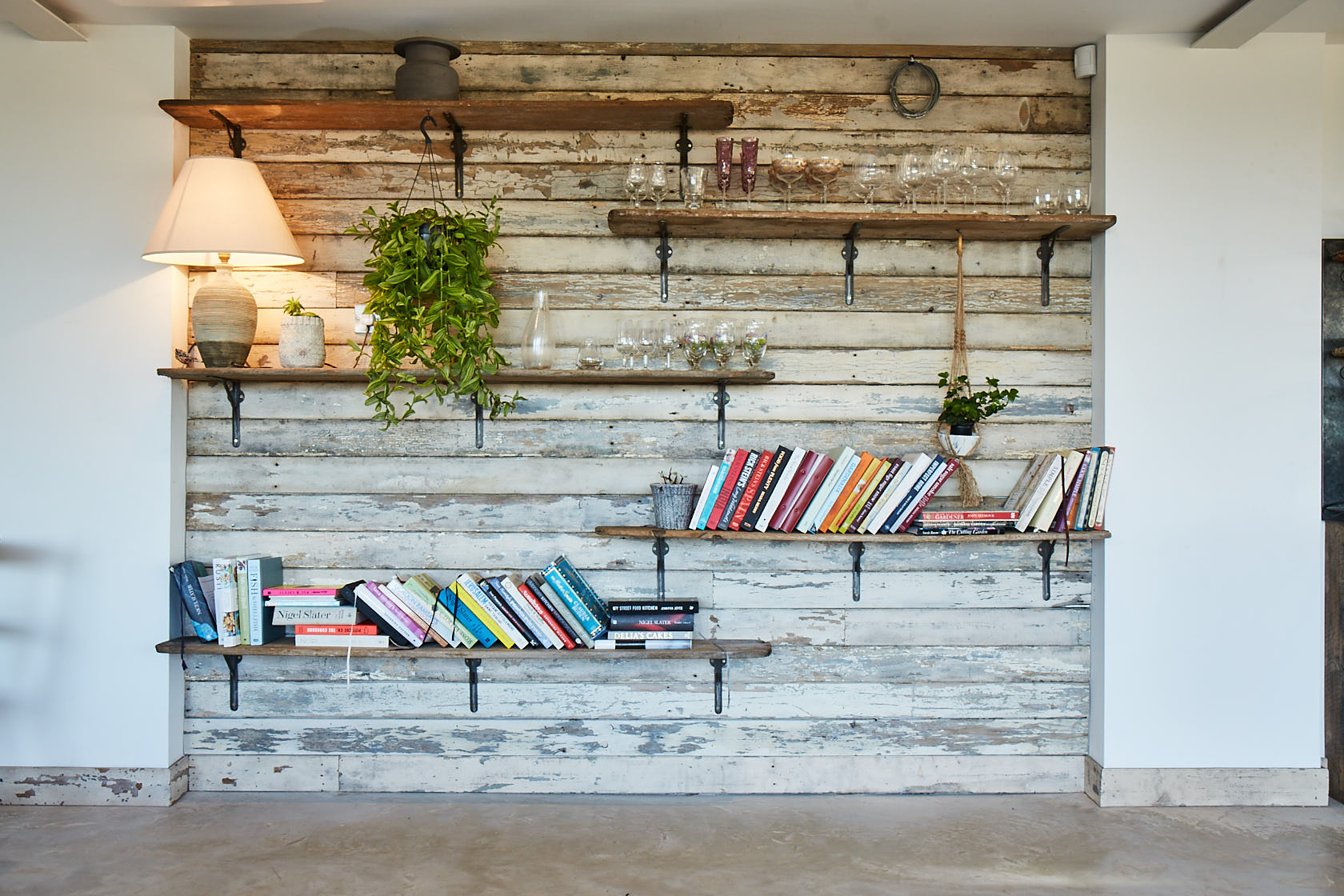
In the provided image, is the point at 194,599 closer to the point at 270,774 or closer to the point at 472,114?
the point at 270,774

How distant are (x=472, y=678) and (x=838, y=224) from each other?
184 centimetres

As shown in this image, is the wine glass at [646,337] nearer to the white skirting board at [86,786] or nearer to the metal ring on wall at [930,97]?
the metal ring on wall at [930,97]

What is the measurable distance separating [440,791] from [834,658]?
53.5 inches

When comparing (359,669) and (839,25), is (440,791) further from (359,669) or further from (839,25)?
(839,25)

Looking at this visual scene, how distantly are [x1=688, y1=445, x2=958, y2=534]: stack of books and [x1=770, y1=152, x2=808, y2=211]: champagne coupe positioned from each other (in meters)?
0.86

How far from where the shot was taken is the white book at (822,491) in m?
2.85

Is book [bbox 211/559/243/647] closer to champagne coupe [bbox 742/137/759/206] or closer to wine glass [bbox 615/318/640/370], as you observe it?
wine glass [bbox 615/318/640/370]

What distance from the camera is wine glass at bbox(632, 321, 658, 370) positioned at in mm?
2895

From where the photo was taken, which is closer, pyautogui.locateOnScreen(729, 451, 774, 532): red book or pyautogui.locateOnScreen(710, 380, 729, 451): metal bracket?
pyautogui.locateOnScreen(729, 451, 774, 532): red book

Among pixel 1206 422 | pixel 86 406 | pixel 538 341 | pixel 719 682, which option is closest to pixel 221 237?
→ pixel 86 406

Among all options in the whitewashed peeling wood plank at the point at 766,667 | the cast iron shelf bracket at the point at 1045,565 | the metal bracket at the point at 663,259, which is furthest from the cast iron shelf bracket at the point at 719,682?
the metal bracket at the point at 663,259

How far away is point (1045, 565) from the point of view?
3047 millimetres

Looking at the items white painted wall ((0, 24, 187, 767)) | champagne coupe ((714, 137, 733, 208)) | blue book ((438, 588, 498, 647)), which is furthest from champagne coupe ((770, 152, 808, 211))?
white painted wall ((0, 24, 187, 767))

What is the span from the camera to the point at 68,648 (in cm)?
296
